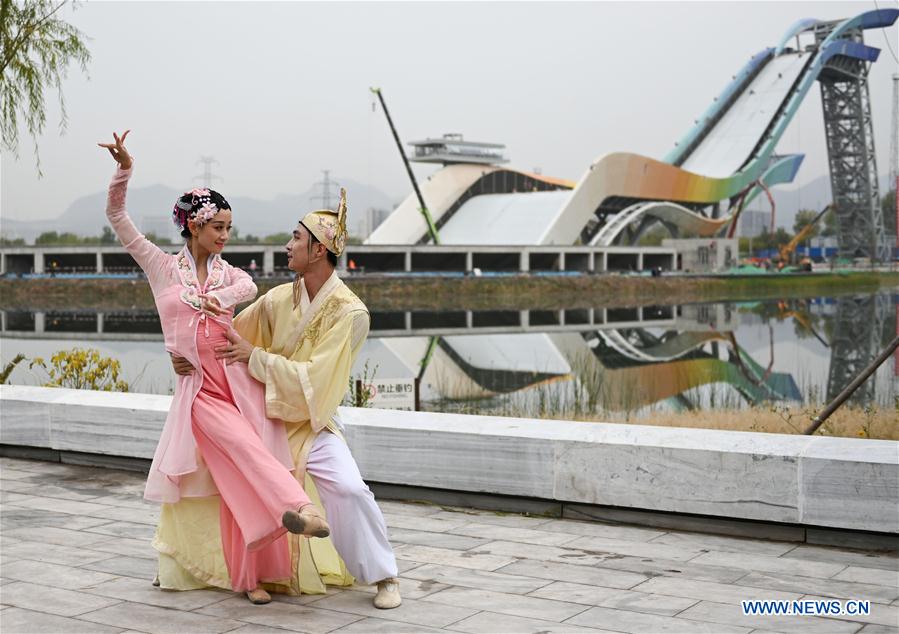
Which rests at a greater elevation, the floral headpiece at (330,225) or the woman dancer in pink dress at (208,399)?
the floral headpiece at (330,225)

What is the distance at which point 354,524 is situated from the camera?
14.5 ft

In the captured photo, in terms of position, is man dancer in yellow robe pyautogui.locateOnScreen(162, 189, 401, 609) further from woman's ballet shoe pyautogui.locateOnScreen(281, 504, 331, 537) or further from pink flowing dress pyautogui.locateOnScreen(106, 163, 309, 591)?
woman's ballet shoe pyautogui.locateOnScreen(281, 504, 331, 537)

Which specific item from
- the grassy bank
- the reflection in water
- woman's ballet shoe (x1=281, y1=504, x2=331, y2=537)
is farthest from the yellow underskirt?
the grassy bank

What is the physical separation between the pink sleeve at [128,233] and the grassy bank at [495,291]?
3520cm

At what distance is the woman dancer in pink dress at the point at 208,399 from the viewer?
4.48 metres

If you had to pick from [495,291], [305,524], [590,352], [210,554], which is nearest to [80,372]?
[210,554]

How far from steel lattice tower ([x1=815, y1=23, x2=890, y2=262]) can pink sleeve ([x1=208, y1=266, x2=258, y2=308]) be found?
77.8m

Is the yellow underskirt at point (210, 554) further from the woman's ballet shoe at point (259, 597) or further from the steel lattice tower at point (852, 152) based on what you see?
the steel lattice tower at point (852, 152)

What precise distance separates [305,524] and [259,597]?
508 millimetres

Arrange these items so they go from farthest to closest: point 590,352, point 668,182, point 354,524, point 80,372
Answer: point 668,182, point 590,352, point 80,372, point 354,524

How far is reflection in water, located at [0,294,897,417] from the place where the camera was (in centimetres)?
1489

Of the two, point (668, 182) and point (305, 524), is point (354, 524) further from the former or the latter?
point (668, 182)

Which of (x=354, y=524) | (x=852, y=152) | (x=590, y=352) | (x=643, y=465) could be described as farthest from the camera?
(x=852, y=152)

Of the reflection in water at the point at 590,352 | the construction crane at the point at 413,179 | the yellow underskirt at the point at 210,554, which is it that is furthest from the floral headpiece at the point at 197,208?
the construction crane at the point at 413,179
